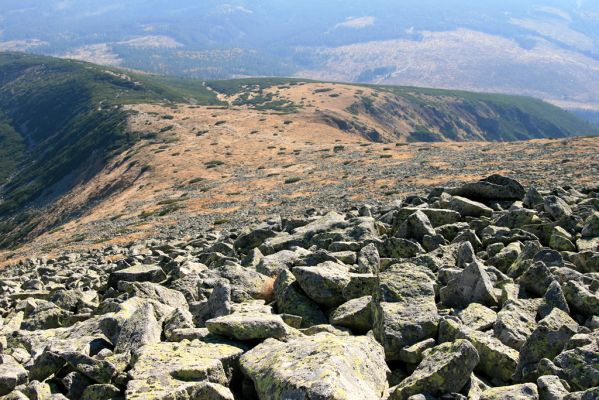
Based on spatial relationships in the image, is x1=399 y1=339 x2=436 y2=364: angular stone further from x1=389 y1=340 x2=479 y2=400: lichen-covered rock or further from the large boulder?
the large boulder

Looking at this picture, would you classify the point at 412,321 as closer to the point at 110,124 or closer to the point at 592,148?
the point at 592,148

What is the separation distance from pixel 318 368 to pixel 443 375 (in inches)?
76.8

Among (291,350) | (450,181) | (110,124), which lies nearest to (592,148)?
(450,181)

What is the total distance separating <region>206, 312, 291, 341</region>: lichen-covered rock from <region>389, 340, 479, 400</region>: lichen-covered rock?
251cm

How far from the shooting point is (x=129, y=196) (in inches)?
3017

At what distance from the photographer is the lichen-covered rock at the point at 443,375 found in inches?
294

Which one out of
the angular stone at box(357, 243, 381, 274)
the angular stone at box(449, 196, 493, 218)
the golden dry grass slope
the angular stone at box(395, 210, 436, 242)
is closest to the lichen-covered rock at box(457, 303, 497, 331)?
the angular stone at box(357, 243, 381, 274)

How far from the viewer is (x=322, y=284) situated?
1143 cm

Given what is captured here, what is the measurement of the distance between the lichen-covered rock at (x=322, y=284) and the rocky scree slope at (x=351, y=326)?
3 cm

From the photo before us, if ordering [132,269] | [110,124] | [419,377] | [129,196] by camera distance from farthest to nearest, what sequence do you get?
1. [110,124]
2. [129,196]
3. [132,269]
4. [419,377]

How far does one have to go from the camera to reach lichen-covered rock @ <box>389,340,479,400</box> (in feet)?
24.5

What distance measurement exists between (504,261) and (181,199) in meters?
53.9

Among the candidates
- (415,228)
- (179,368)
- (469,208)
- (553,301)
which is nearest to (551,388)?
(553,301)

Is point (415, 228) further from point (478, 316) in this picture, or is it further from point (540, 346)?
point (540, 346)
